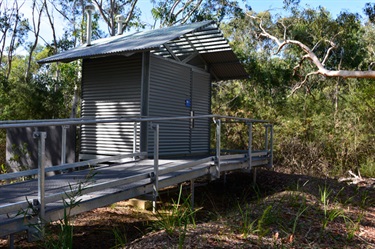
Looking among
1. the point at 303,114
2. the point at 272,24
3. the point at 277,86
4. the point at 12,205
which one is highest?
the point at 272,24

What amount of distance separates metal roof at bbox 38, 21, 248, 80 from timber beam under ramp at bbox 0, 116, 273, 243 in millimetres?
2494

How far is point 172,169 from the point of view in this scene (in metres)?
6.52

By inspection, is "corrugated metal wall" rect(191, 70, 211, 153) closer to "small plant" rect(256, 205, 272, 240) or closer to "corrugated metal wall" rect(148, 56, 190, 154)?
"corrugated metal wall" rect(148, 56, 190, 154)

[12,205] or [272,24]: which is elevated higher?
[272,24]

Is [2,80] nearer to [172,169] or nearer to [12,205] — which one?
[172,169]

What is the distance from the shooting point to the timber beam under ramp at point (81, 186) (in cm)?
398

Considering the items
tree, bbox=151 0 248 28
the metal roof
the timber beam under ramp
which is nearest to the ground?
the timber beam under ramp

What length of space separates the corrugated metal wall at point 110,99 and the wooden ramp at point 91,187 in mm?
1388

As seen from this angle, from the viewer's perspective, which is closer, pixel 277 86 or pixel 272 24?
pixel 277 86

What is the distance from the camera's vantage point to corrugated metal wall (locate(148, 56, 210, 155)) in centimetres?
927

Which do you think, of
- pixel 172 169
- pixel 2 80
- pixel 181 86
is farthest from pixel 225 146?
pixel 2 80

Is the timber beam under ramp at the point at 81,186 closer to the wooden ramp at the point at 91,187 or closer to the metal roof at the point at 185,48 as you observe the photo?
the wooden ramp at the point at 91,187

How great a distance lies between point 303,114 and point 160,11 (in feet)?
31.7

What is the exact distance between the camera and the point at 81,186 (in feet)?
16.5
